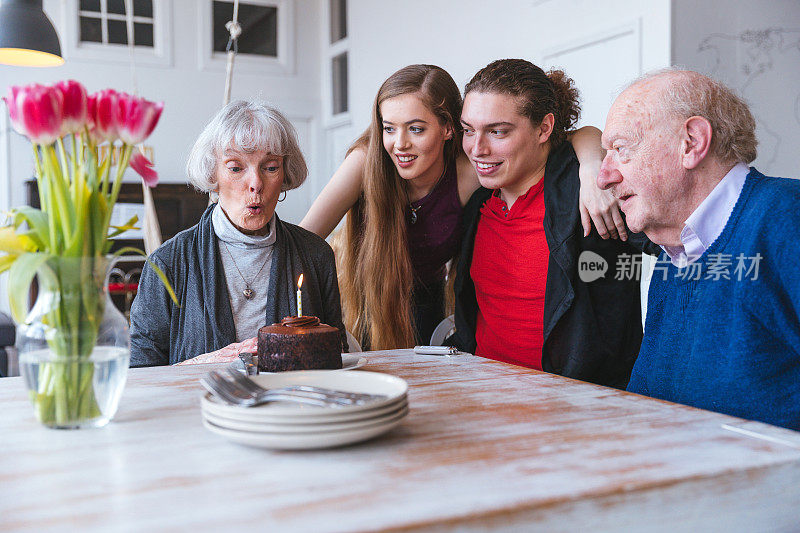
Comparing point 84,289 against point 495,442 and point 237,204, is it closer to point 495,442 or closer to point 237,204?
point 495,442

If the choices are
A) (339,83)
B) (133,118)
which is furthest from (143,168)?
(339,83)

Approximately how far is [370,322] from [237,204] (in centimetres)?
71

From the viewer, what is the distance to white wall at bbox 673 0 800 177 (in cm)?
347

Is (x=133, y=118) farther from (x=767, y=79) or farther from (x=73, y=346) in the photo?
(x=767, y=79)

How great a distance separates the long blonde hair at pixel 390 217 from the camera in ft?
7.55

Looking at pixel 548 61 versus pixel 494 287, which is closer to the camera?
pixel 494 287

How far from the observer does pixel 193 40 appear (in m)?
6.88

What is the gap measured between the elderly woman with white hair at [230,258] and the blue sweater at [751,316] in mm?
1006

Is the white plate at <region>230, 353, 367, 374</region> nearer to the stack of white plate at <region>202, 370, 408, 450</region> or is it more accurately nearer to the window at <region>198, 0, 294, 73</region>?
the stack of white plate at <region>202, 370, 408, 450</region>

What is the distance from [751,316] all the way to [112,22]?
21.6 feet

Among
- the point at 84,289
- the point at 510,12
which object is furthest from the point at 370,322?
the point at 510,12

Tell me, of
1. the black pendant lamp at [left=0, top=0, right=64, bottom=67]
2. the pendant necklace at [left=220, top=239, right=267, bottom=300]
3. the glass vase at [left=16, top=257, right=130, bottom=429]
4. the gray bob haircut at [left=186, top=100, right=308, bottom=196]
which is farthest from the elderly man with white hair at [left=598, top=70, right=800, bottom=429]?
the black pendant lamp at [left=0, top=0, right=64, bottom=67]

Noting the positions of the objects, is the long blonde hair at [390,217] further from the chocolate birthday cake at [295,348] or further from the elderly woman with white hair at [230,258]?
the chocolate birthday cake at [295,348]

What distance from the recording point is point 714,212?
1501 mm
